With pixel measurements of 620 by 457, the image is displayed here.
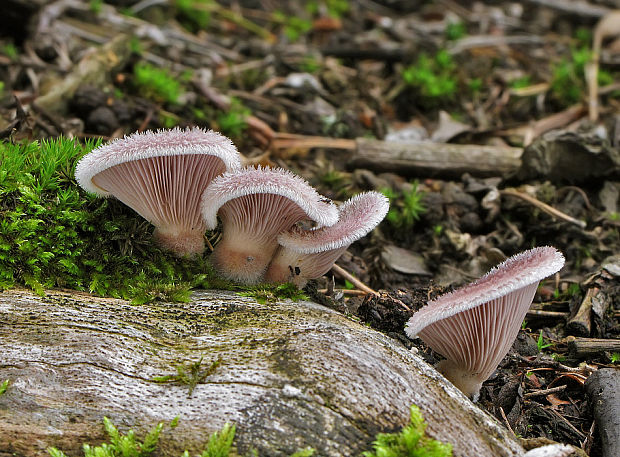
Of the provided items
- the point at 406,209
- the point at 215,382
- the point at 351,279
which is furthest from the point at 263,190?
the point at 406,209

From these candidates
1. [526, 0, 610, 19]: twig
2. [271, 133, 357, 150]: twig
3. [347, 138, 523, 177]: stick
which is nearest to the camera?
[347, 138, 523, 177]: stick

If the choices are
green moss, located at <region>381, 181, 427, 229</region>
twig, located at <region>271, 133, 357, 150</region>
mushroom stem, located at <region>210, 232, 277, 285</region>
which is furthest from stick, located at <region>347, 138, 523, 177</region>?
mushroom stem, located at <region>210, 232, 277, 285</region>

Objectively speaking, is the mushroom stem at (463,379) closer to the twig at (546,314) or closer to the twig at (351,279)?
the twig at (351,279)

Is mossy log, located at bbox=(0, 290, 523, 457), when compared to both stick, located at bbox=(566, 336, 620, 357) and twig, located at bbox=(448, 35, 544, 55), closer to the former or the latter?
stick, located at bbox=(566, 336, 620, 357)

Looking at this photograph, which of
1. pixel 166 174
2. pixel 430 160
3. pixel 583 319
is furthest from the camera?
pixel 430 160

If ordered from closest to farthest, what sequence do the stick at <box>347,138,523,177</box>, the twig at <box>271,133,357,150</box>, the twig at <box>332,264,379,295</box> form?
the twig at <box>332,264,379,295</box>
the stick at <box>347,138,523,177</box>
the twig at <box>271,133,357,150</box>

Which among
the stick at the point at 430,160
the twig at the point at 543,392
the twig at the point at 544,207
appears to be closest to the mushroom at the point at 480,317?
the twig at the point at 543,392

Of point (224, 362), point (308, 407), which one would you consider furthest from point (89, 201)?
point (308, 407)

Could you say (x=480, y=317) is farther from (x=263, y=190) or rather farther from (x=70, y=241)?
(x=70, y=241)
